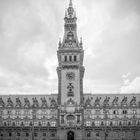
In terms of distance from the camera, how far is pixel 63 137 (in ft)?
394

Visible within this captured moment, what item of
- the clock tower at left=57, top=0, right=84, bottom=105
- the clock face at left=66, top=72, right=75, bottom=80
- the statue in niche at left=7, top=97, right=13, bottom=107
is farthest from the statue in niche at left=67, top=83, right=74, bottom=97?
the statue in niche at left=7, top=97, right=13, bottom=107

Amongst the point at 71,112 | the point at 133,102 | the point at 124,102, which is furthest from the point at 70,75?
the point at 133,102

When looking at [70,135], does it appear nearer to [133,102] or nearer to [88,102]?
[88,102]

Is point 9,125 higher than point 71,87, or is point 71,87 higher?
point 71,87

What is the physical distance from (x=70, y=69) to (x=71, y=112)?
1812cm

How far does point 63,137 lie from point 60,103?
1372 cm

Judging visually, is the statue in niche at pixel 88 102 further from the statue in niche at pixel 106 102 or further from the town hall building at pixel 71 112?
the statue in niche at pixel 106 102

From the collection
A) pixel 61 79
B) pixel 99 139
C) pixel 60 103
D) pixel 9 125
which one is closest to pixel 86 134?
pixel 99 139

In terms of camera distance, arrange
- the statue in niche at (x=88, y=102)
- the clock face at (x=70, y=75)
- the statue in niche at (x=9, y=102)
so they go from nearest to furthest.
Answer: the clock face at (x=70, y=75) < the statue in niche at (x=88, y=102) < the statue in niche at (x=9, y=102)

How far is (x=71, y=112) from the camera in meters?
122

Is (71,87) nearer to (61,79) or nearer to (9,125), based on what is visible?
(61,79)

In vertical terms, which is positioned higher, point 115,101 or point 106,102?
point 115,101

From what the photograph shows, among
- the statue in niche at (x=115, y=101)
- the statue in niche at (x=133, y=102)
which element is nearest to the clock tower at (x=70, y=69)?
the statue in niche at (x=115, y=101)

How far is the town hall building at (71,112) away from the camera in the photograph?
12231 cm
